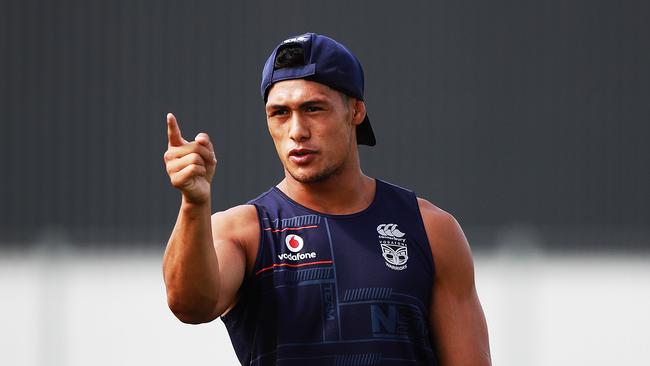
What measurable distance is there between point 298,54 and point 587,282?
6889 mm

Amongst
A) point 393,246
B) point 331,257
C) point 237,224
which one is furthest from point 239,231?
point 393,246

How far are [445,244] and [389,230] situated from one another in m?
0.21

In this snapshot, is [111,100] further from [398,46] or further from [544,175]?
[544,175]

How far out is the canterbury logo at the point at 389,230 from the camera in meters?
4.45

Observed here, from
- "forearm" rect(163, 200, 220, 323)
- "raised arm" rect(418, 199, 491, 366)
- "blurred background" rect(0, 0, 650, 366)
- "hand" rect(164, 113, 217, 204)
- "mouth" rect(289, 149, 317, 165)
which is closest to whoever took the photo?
"hand" rect(164, 113, 217, 204)

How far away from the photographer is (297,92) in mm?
4320

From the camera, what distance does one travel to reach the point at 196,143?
143 inches

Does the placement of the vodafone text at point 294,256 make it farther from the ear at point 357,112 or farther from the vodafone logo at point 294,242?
the ear at point 357,112

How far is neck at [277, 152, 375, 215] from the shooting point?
4.48 meters

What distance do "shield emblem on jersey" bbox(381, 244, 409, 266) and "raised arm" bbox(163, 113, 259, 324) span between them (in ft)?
1.77

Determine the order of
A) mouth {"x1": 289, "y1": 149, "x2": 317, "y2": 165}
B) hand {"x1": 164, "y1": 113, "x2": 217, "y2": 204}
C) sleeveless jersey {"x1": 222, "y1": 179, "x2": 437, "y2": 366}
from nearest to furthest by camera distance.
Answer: hand {"x1": 164, "y1": 113, "x2": 217, "y2": 204}, sleeveless jersey {"x1": 222, "y1": 179, "x2": 437, "y2": 366}, mouth {"x1": 289, "y1": 149, "x2": 317, "y2": 165}

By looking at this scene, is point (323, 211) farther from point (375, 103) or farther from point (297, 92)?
point (375, 103)

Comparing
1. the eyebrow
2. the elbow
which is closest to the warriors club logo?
the eyebrow

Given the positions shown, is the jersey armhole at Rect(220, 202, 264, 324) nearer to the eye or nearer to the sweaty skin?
the sweaty skin
